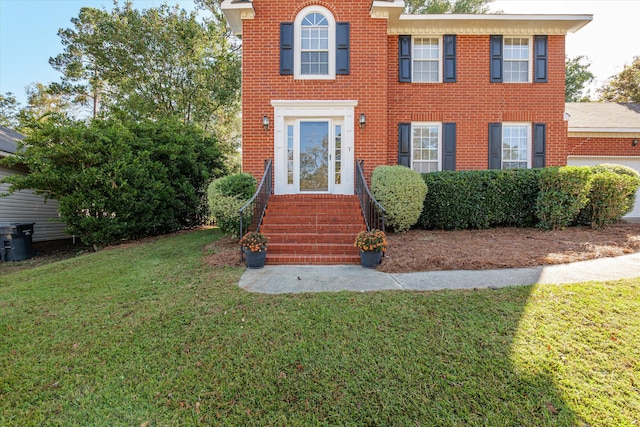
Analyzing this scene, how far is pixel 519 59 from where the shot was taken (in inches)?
369

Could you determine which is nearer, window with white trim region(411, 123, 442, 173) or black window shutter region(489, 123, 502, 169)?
black window shutter region(489, 123, 502, 169)

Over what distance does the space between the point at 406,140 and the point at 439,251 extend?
467 cm

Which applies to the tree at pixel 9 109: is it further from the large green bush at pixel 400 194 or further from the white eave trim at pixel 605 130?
the white eave trim at pixel 605 130

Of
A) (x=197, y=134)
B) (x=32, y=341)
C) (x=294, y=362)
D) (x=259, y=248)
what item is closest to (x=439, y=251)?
(x=259, y=248)

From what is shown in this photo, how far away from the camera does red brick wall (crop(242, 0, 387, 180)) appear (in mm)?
8258

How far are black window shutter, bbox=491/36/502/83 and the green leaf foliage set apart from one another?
388 inches

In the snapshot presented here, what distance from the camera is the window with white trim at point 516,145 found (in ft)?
31.0

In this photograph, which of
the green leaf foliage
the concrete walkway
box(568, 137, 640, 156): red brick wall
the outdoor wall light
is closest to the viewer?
the concrete walkway

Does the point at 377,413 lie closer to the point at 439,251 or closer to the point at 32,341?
the point at 32,341

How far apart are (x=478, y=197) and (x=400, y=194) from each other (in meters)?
2.34

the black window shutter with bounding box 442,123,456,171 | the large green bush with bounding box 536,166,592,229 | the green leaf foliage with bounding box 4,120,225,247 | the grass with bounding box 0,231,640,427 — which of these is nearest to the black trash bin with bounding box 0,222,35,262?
the green leaf foliage with bounding box 4,120,225,247

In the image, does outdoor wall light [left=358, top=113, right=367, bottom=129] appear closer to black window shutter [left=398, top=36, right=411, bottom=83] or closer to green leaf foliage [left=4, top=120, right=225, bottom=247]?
black window shutter [left=398, top=36, right=411, bottom=83]

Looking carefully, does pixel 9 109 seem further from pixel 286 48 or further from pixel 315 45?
pixel 315 45

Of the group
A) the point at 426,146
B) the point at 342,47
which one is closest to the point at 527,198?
the point at 426,146
